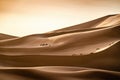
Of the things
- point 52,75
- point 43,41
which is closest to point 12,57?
point 43,41

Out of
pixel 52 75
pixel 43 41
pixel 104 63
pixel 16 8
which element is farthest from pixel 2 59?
pixel 16 8

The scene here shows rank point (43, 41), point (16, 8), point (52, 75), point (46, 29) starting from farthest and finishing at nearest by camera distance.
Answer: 1. point (16, 8)
2. point (46, 29)
3. point (43, 41)
4. point (52, 75)

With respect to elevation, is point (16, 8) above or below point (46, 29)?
above

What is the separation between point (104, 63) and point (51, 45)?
26 centimetres

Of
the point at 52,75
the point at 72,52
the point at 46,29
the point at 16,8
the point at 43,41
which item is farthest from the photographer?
the point at 16,8

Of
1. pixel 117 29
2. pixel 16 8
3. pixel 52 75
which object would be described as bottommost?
pixel 52 75

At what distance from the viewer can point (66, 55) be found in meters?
0.67

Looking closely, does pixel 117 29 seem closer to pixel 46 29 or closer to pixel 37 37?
pixel 37 37

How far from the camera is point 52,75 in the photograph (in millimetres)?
558

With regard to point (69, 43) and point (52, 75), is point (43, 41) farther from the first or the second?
point (52, 75)

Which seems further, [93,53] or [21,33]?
[21,33]

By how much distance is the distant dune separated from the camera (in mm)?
560

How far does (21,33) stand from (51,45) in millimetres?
469

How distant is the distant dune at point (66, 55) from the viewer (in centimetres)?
56
